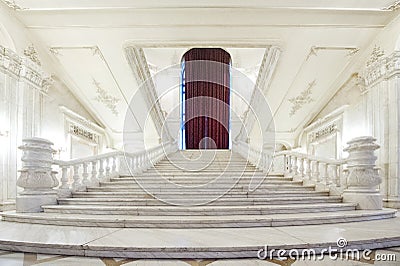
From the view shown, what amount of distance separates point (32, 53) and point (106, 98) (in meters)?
3.02

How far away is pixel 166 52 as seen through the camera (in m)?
13.2

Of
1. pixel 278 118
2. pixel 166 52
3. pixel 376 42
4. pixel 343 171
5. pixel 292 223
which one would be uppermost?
pixel 166 52

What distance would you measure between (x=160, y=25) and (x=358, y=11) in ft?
13.6

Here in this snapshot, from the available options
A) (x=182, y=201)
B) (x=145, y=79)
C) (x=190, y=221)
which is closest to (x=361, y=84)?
(x=145, y=79)

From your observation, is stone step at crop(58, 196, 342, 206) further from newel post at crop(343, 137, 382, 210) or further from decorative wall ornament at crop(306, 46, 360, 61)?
decorative wall ornament at crop(306, 46, 360, 61)

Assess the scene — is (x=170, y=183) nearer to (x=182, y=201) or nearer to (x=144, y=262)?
(x=182, y=201)

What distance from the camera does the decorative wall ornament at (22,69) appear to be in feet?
21.6

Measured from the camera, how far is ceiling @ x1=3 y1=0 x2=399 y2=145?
6945 mm

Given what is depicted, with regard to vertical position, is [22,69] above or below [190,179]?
above

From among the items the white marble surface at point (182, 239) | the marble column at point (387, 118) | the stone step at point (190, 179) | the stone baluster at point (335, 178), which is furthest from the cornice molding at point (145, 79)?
the white marble surface at point (182, 239)

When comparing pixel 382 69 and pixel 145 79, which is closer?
pixel 382 69

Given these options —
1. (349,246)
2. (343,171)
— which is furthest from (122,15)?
(349,246)

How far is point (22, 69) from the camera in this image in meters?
7.16

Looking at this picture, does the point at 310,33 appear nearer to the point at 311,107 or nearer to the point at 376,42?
the point at 376,42
